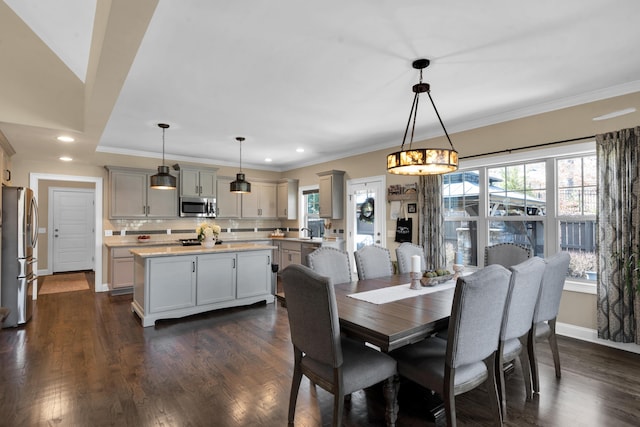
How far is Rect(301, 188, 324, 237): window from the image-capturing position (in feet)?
23.7

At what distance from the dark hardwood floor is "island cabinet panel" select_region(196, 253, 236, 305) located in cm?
65

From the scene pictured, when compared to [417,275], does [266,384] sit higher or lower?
lower

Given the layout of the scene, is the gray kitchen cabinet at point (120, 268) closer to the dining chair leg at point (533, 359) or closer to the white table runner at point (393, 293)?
the white table runner at point (393, 293)

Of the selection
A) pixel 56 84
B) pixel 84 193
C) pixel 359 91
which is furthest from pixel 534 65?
pixel 84 193

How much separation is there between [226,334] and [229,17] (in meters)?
3.09

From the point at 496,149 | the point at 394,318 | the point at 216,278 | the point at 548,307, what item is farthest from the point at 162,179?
the point at 548,307

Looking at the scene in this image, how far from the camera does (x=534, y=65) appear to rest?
285 centimetres

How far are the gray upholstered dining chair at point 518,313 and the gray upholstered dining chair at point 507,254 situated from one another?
3.10 ft

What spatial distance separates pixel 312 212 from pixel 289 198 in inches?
24.1

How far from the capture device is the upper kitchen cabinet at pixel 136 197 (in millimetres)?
5789

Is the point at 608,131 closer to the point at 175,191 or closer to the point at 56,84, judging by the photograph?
the point at 56,84

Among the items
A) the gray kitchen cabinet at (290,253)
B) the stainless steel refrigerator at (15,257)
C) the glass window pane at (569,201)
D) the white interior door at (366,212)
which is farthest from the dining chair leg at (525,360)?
the stainless steel refrigerator at (15,257)

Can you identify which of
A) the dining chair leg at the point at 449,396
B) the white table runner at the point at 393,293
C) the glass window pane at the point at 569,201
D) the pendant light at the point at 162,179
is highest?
the pendant light at the point at 162,179

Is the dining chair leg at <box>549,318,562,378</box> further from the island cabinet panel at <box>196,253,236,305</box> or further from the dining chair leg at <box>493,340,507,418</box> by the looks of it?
the island cabinet panel at <box>196,253,236,305</box>
